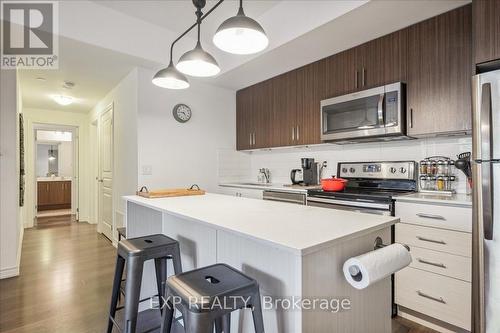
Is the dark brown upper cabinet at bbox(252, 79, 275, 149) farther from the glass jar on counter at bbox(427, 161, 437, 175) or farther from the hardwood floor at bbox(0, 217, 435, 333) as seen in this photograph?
the hardwood floor at bbox(0, 217, 435, 333)

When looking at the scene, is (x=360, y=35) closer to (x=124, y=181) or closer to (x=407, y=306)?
(x=407, y=306)

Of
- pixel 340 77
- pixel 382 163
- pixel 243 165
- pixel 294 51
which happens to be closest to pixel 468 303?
pixel 382 163

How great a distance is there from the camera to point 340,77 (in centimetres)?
275

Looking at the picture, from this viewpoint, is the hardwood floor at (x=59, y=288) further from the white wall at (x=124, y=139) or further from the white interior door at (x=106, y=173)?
the white wall at (x=124, y=139)

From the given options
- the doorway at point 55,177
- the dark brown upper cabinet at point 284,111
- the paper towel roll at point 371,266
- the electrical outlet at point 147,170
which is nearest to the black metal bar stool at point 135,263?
the paper towel roll at point 371,266

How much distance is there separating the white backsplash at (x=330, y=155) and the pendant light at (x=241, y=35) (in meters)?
1.83

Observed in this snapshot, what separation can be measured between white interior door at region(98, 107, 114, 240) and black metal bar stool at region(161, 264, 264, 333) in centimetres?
344

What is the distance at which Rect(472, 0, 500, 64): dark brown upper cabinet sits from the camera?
153 centimetres

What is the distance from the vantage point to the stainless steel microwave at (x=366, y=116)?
2289mm

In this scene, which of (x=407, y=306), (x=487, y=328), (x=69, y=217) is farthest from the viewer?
(x=69, y=217)

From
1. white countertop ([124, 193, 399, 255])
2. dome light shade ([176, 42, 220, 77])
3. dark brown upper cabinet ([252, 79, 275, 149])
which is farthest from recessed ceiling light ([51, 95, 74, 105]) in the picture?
white countertop ([124, 193, 399, 255])

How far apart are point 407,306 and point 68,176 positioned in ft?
31.3

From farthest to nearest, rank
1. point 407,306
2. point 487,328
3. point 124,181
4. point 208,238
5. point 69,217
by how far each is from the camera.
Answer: point 69,217, point 124,181, point 407,306, point 208,238, point 487,328

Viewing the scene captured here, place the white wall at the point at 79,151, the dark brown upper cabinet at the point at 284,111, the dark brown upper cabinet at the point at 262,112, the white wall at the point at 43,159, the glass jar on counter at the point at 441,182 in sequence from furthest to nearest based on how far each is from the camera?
the white wall at the point at 43,159 → the white wall at the point at 79,151 → the dark brown upper cabinet at the point at 262,112 → the dark brown upper cabinet at the point at 284,111 → the glass jar on counter at the point at 441,182
